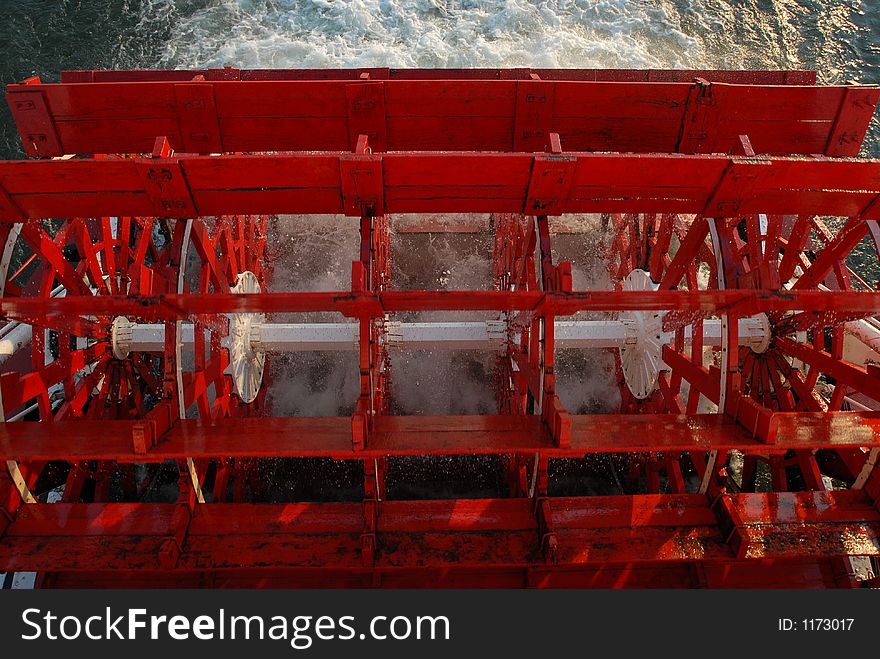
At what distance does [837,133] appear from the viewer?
503cm

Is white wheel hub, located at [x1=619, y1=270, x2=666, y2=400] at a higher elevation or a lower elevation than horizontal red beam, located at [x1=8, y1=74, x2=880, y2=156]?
lower

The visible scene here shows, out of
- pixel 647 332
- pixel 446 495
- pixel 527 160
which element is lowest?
pixel 446 495

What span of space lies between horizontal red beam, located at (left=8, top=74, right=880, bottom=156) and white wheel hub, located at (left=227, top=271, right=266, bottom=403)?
1303mm

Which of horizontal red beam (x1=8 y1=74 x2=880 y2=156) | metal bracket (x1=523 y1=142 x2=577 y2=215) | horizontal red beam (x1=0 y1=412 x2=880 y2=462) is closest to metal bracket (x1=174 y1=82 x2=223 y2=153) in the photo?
horizontal red beam (x1=8 y1=74 x2=880 y2=156)

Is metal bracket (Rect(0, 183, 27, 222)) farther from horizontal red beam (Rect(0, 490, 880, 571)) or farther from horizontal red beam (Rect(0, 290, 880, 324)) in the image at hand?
horizontal red beam (Rect(0, 490, 880, 571))

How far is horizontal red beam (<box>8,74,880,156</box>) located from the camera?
4848 millimetres

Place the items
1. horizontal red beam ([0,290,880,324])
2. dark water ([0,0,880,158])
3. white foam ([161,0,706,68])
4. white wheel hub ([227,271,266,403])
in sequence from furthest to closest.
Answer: white foam ([161,0,706,68]), dark water ([0,0,880,158]), white wheel hub ([227,271,266,403]), horizontal red beam ([0,290,880,324])

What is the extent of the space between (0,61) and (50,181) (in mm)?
6487

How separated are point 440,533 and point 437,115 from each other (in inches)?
122

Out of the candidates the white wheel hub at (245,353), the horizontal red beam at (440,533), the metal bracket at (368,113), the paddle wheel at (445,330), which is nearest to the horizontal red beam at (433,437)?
the paddle wheel at (445,330)

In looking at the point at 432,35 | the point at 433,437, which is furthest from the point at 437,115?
the point at 432,35

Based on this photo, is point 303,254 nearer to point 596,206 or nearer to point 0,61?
point 596,206

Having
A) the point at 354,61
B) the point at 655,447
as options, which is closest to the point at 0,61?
the point at 354,61

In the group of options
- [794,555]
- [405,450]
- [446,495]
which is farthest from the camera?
[446,495]
